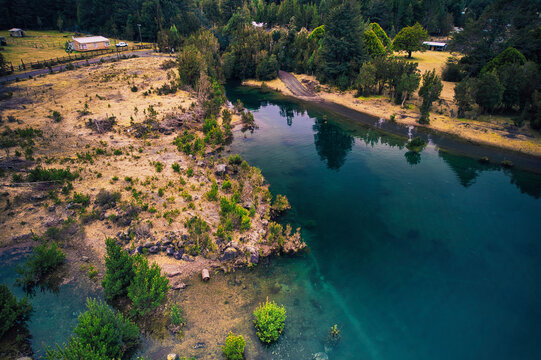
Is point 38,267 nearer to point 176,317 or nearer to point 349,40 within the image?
point 176,317

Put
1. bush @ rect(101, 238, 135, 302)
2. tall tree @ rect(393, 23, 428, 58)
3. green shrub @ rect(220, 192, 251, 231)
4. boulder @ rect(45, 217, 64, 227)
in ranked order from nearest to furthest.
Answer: bush @ rect(101, 238, 135, 302)
boulder @ rect(45, 217, 64, 227)
green shrub @ rect(220, 192, 251, 231)
tall tree @ rect(393, 23, 428, 58)

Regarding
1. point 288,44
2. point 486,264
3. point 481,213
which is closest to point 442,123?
point 481,213

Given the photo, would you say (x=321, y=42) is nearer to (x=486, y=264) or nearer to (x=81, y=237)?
(x=486, y=264)

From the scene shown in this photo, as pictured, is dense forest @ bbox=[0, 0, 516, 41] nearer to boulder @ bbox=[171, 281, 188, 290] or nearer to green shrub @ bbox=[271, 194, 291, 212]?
green shrub @ bbox=[271, 194, 291, 212]

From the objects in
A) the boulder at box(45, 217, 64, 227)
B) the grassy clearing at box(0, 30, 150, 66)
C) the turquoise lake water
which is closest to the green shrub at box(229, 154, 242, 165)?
the turquoise lake water

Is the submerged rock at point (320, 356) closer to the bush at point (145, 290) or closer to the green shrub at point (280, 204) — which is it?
the bush at point (145, 290)

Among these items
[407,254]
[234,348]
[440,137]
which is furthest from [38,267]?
[440,137]
